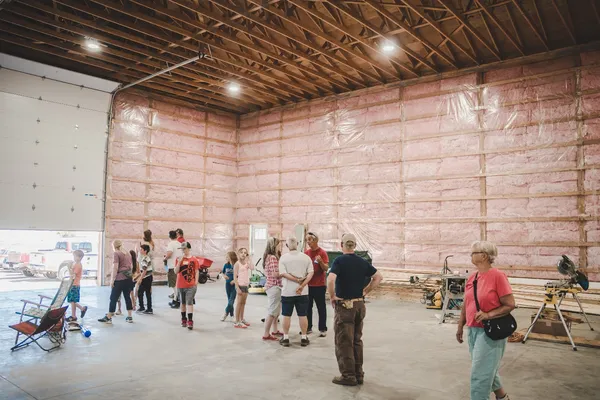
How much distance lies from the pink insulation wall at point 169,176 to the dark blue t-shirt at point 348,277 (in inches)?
475

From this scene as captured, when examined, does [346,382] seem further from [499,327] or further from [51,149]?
[51,149]

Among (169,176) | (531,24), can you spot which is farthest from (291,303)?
(169,176)

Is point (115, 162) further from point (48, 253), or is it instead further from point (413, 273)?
point (413, 273)

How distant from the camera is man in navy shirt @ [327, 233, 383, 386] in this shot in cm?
495

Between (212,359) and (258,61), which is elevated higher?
(258,61)

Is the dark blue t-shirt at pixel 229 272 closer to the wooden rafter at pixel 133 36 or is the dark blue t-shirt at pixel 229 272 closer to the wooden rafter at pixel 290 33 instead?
the wooden rafter at pixel 290 33

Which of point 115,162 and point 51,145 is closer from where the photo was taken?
point 51,145

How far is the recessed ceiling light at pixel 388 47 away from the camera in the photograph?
1160 cm

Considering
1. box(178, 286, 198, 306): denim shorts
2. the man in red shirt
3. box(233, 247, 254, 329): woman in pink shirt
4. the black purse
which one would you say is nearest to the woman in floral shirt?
the man in red shirt

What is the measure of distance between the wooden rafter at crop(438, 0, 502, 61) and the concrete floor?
6911 mm

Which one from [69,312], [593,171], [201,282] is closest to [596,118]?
[593,171]

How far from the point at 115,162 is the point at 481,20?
12.4 m

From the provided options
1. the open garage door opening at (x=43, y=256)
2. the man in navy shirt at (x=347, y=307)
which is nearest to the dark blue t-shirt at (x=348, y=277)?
the man in navy shirt at (x=347, y=307)

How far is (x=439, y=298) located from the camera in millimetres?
11148
